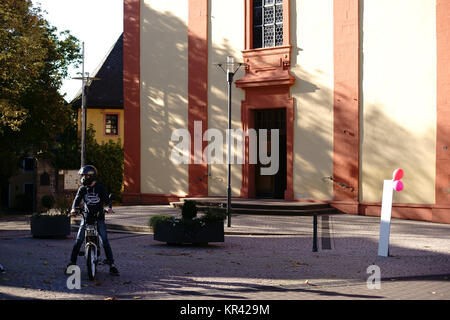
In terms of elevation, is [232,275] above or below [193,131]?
below

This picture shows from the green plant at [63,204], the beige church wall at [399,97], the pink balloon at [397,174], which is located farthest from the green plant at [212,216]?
the beige church wall at [399,97]

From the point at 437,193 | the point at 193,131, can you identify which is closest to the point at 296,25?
the point at 193,131

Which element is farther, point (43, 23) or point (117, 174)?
point (117, 174)

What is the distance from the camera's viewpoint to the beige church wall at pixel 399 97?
20141 millimetres

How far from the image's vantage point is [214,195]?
24781 mm

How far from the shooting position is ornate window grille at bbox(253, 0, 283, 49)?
23.5m

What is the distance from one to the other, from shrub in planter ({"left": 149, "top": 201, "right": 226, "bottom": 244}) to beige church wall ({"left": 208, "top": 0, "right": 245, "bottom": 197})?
10.7 metres

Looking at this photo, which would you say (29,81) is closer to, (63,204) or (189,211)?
(63,204)

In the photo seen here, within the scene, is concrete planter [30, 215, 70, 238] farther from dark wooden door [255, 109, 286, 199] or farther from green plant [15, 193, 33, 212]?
green plant [15, 193, 33, 212]

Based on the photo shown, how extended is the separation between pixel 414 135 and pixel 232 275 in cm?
1269

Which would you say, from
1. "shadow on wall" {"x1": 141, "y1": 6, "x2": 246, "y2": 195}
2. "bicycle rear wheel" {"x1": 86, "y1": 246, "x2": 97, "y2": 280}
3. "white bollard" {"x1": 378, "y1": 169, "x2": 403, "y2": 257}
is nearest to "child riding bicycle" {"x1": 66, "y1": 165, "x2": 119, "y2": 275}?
"bicycle rear wheel" {"x1": 86, "y1": 246, "x2": 97, "y2": 280}

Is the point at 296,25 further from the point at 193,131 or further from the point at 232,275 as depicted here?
the point at 232,275

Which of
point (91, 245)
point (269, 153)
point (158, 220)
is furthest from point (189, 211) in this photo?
point (269, 153)

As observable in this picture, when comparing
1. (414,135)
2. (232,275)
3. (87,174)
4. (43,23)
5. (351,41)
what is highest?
(43,23)
